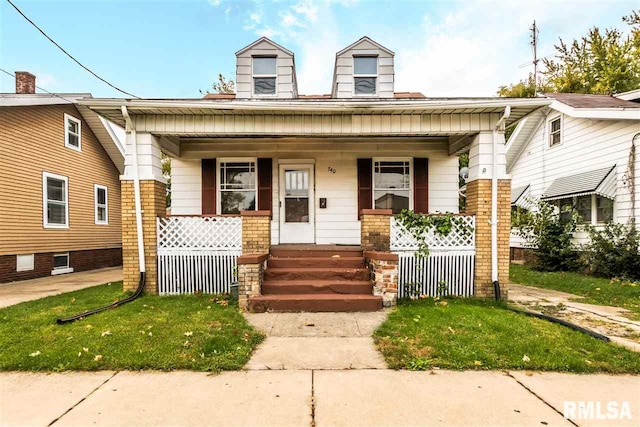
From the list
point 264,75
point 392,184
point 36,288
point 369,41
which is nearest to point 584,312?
point 392,184

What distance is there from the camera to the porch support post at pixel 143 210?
18.9 feet

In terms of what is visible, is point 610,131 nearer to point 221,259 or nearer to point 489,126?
point 489,126

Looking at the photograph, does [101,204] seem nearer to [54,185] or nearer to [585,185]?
[54,185]

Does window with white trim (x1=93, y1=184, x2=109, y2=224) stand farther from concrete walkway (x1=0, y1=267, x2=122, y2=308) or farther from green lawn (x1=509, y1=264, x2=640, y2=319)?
green lawn (x1=509, y1=264, x2=640, y2=319)

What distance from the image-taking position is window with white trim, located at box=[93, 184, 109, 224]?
11.9m

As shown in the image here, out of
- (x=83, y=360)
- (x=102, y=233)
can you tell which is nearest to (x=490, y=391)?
(x=83, y=360)

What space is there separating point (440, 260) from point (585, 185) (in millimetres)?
6500

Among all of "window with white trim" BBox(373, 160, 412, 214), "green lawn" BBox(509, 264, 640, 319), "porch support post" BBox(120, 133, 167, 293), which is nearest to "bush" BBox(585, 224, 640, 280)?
"green lawn" BBox(509, 264, 640, 319)

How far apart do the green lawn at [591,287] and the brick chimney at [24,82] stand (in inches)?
622

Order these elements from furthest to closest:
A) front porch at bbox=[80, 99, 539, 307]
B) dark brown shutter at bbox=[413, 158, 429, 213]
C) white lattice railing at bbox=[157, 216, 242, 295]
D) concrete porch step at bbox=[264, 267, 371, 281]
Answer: dark brown shutter at bbox=[413, 158, 429, 213] < white lattice railing at bbox=[157, 216, 242, 295] < concrete porch step at bbox=[264, 267, 371, 281] < front porch at bbox=[80, 99, 539, 307]

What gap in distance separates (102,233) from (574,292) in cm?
1522

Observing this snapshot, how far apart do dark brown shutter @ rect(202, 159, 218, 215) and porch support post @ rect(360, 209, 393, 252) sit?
389 centimetres

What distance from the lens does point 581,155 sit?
9.66 meters

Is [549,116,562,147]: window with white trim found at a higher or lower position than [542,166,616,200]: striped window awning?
higher
